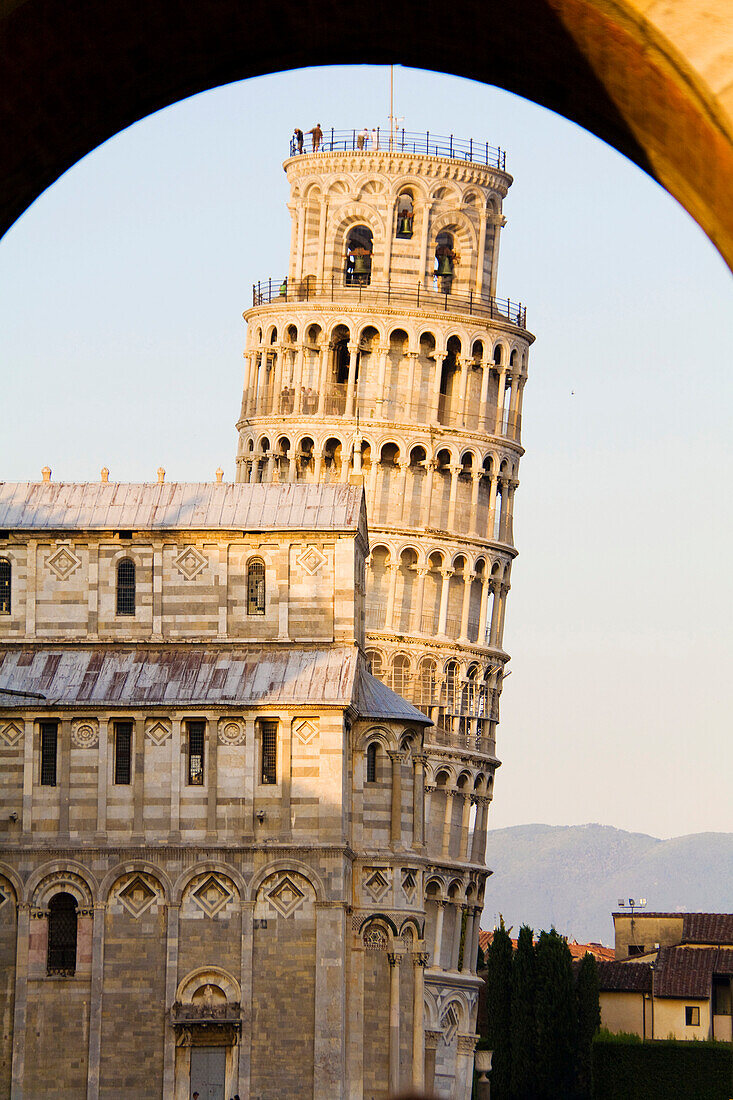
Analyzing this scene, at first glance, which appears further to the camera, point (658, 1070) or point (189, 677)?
point (658, 1070)

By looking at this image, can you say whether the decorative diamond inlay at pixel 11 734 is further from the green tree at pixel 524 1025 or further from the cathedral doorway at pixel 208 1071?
the green tree at pixel 524 1025

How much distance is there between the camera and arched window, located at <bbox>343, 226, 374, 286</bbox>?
295 feet

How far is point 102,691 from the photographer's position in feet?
186

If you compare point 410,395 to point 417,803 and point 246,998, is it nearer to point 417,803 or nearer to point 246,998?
point 417,803

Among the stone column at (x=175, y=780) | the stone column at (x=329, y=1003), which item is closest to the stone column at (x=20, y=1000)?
the stone column at (x=175, y=780)

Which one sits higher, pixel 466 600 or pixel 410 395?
pixel 410 395

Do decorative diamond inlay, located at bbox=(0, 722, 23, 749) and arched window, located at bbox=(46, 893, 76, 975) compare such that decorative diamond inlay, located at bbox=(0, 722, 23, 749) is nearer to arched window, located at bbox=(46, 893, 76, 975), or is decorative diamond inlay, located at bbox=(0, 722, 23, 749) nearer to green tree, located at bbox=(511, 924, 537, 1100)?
arched window, located at bbox=(46, 893, 76, 975)

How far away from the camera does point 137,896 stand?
54656 mm

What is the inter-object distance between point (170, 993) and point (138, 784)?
A: 5.56 m

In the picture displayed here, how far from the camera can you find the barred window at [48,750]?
2185 inches

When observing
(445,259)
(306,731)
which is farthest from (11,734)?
(445,259)

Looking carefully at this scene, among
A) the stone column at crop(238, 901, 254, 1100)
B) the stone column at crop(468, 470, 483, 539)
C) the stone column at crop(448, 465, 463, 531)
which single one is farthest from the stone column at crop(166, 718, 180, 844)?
the stone column at crop(468, 470, 483, 539)

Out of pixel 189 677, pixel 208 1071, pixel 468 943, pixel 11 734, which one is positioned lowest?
pixel 208 1071

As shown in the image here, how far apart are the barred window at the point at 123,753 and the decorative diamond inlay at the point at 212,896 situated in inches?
137
